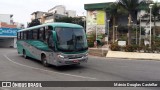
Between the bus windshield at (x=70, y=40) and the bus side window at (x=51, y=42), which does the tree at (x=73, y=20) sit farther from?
the bus windshield at (x=70, y=40)

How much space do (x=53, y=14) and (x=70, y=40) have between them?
92132 mm

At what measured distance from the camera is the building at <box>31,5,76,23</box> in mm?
107900

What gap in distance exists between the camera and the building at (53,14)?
108 m

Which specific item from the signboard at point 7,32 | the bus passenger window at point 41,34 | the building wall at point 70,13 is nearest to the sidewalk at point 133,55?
the bus passenger window at point 41,34

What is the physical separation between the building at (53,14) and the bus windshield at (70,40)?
88.8m

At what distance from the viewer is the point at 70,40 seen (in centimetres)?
1533

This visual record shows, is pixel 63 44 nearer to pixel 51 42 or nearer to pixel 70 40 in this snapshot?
pixel 70 40

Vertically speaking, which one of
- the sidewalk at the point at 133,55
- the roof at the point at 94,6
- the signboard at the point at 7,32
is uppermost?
the roof at the point at 94,6

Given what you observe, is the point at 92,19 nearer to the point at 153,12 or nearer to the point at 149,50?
the point at 153,12

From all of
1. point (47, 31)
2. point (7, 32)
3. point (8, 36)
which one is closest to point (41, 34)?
point (47, 31)

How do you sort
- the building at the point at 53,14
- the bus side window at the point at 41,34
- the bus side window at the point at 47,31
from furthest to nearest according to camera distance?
the building at the point at 53,14
the bus side window at the point at 41,34
the bus side window at the point at 47,31

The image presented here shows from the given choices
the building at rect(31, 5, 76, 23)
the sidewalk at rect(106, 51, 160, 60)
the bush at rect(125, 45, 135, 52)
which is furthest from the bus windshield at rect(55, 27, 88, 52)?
the building at rect(31, 5, 76, 23)

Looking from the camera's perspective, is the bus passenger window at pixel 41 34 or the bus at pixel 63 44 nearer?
the bus at pixel 63 44

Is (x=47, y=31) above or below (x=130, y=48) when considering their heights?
above
